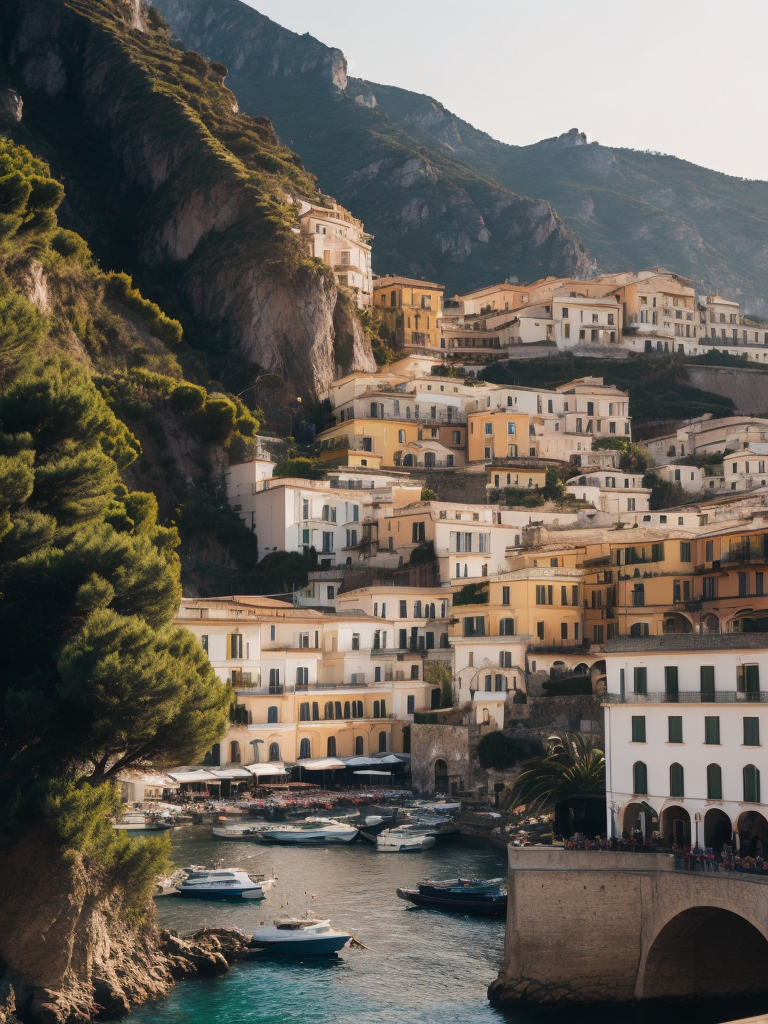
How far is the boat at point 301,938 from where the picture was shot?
4334 centimetres

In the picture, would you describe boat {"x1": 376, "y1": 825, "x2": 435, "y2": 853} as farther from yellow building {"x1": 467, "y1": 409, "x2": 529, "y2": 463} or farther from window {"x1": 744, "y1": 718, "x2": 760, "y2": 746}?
yellow building {"x1": 467, "y1": 409, "x2": 529, "y2": 463}

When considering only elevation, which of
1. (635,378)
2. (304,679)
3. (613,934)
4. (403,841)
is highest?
(635,378)

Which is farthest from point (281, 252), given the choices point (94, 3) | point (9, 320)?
point (9, 320)

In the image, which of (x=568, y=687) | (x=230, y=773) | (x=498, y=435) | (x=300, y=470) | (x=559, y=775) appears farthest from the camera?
(x=498, y=435)

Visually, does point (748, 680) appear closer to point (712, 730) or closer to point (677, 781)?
point (712, 730)

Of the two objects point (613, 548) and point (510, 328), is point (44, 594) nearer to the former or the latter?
point (613, 548)

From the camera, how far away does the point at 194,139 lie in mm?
123000

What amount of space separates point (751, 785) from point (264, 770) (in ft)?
120

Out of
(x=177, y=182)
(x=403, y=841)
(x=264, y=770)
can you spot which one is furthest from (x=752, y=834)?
(x=177, y=182)

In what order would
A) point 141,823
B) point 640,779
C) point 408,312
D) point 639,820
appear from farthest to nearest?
point 408,312 → point 141,823 → point 639,820 → point 640,779

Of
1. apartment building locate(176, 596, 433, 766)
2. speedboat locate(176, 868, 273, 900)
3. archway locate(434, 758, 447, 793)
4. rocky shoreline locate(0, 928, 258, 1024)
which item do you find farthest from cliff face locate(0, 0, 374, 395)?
rocky shoreline locate(0, 928, 258, 1024)

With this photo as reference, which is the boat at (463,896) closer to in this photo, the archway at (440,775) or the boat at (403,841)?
the boat at (403,841)

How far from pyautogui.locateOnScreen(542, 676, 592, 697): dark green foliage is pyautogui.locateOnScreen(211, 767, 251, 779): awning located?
47.2 ft

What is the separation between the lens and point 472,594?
258ft
